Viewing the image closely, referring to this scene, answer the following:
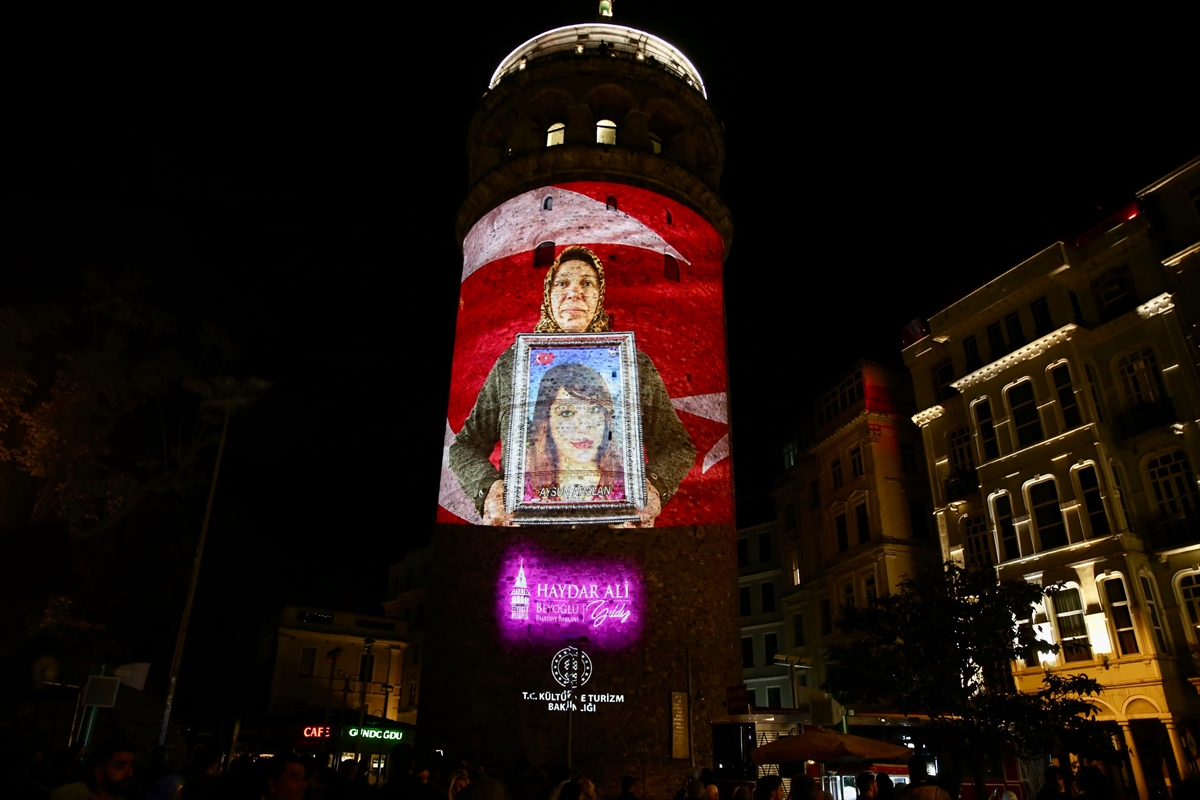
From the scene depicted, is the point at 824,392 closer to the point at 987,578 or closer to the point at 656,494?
Answer: the point at 656,494

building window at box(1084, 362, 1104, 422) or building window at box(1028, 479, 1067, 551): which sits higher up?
building window at box(1084, 362, 1104, 422)

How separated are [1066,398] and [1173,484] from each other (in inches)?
130

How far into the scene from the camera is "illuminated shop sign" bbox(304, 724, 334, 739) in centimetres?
2333

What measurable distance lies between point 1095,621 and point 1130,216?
10785 millimetres

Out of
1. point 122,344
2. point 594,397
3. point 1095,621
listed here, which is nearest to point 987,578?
point 1095,621

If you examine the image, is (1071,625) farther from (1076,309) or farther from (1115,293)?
(1115,293)

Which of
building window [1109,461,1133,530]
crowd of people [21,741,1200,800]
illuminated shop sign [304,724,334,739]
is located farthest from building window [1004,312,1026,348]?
illuminated shop sign [304,724,334,739]

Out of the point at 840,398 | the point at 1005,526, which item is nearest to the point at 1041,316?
the point at 1005,526

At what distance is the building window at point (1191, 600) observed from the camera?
1867 centimetres

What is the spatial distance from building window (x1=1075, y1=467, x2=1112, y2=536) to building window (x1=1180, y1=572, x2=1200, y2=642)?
6.09 ft

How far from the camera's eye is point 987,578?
17078 mm

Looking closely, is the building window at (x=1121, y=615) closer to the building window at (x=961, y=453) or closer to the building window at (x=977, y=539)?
the building window at (x=977, y=539)

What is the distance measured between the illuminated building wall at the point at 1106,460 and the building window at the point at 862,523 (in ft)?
11.5

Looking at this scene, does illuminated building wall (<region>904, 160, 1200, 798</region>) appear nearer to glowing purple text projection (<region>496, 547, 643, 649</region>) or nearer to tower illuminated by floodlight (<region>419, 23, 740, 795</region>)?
tower illuminated by floodlight (<region>419, 23, 740, 795</region>)
